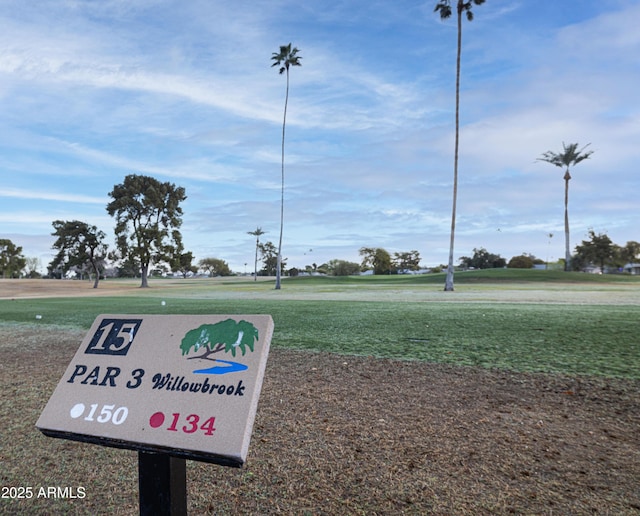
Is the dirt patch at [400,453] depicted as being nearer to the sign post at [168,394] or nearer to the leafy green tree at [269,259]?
the sign post at [168,394]

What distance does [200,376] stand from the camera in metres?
2.17

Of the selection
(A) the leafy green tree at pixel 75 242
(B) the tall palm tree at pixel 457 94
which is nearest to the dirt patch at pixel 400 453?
(B) the tall palm tree at pixel 457 94

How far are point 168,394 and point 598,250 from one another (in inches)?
3108

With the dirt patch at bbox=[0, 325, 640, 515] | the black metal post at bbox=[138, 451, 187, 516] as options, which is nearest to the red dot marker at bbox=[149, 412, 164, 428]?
the black metal post at bbox=[138, 451, 187, 516]

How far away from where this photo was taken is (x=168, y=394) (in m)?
2.14

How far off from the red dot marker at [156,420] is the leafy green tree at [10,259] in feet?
313

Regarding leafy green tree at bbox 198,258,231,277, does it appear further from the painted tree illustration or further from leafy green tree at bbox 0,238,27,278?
the painted tree illustration

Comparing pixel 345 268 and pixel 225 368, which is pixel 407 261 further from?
pixel 225 368

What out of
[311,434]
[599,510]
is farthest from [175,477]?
[599,510]

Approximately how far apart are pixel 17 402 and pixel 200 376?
404 cm

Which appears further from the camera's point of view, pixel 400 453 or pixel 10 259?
pixel 10 259

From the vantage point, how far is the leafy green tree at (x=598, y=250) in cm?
6844

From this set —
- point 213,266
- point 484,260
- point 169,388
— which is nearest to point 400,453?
point 169,388

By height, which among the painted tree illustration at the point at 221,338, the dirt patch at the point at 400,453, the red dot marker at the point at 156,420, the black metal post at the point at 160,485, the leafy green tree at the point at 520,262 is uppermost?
the leafy green tree at the point at 520,262
